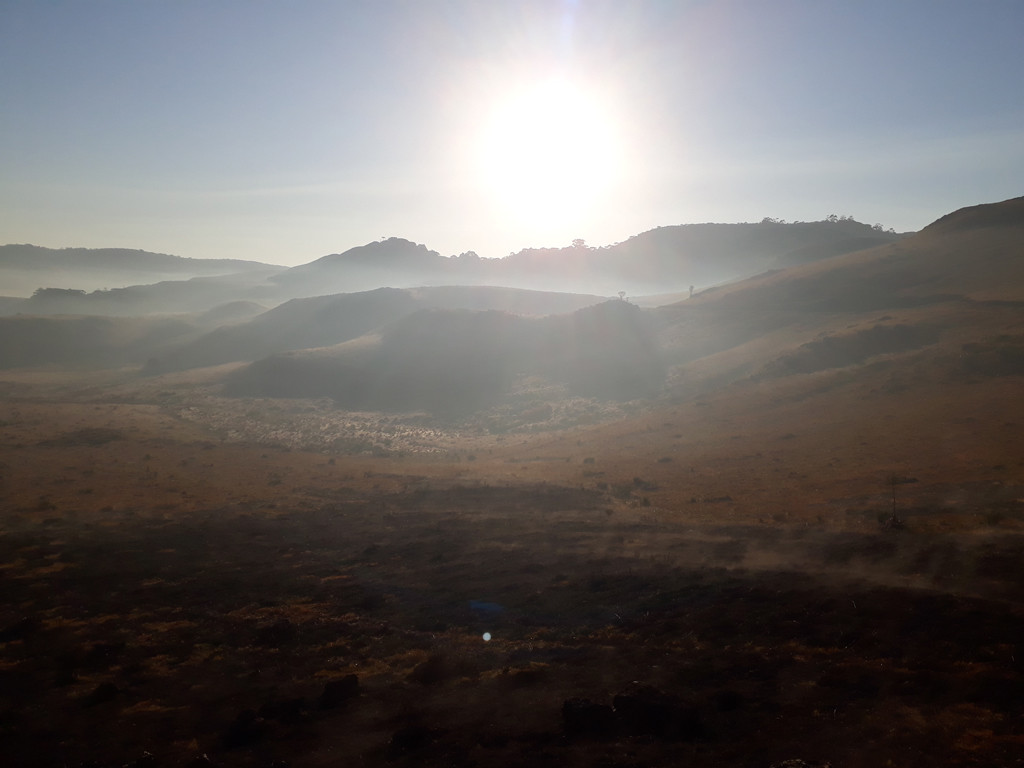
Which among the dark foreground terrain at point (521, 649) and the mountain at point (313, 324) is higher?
the mountain at point (313, 324)

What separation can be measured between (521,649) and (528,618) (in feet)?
6.61

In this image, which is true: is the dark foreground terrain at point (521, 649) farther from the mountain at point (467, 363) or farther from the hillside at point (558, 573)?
the mountain at point (467, 363)

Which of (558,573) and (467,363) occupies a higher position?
(467,363)

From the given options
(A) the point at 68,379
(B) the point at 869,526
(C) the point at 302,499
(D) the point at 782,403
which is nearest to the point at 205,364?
(A) the point at 68,379

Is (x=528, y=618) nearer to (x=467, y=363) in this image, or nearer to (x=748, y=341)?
(x=748, y=341)

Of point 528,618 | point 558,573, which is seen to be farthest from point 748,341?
point 528,618

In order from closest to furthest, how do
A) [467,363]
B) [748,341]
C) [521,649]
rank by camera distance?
[521,649] → [748,341] → [467,363]

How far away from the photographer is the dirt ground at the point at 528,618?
12320 mm

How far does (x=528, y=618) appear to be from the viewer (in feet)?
62.2

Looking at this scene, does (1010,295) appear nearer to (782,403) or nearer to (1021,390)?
(1021,390)

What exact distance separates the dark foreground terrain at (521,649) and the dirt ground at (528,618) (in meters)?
0.08

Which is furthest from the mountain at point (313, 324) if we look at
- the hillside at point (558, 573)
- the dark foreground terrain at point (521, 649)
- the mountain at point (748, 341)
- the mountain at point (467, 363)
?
the dark foreground terrain at point (521, 649)

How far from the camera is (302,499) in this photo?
115 ft

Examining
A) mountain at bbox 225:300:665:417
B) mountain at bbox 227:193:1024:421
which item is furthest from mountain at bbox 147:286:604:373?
mountain at bbox 225:300:665:417
